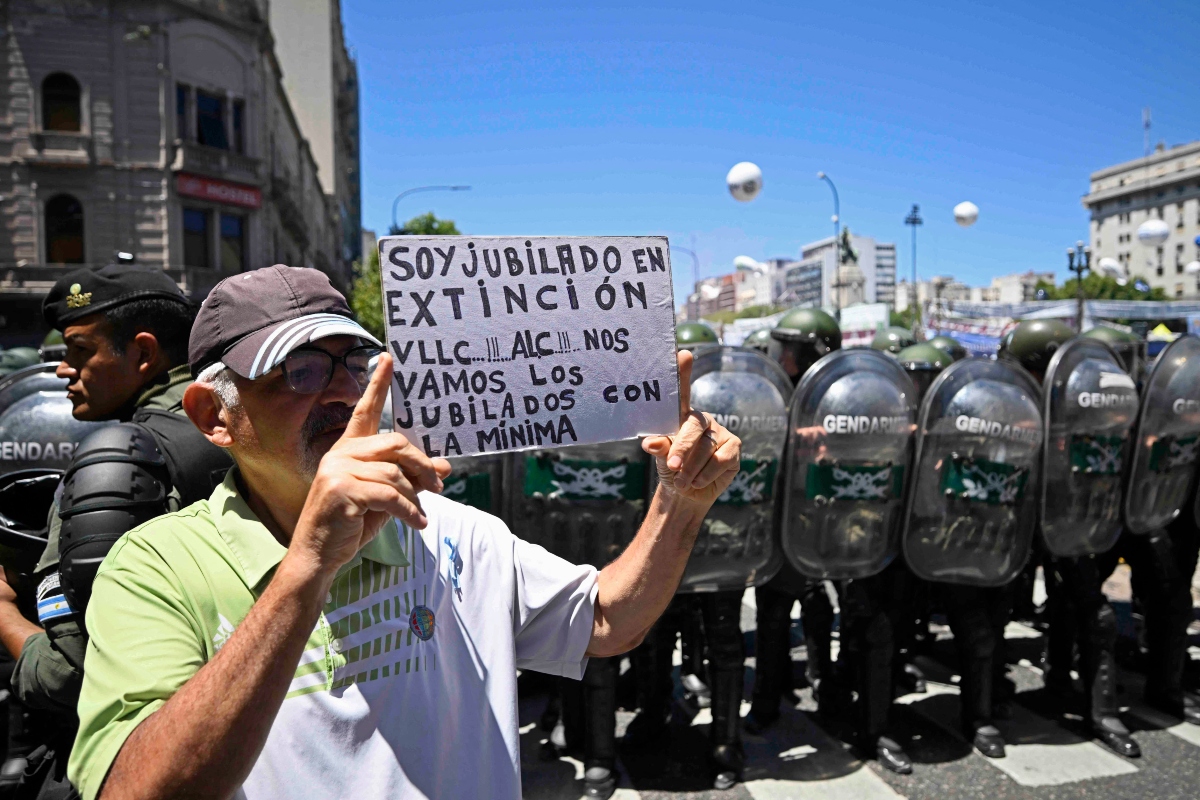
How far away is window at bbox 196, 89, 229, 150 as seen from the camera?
2550 cm

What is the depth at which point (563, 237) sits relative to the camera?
168cm

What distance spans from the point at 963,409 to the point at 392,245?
333cm

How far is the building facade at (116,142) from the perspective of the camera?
22.7m

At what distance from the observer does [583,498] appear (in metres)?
3.82

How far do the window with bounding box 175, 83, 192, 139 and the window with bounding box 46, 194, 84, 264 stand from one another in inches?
144

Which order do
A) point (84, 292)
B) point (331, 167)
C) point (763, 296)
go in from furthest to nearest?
point (763, 296) → point (331, 167) → point (84, 292)

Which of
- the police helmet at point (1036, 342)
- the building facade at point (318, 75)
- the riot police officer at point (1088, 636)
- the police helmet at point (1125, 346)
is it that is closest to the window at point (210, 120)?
the building facade at point (318, 75)

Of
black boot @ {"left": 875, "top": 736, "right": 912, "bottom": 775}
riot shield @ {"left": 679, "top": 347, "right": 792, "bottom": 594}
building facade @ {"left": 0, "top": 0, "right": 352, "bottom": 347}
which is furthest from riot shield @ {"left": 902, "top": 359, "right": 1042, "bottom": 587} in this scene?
building facade @ {"left": 0, "top": 0, "right": 352, "bottom": 347}

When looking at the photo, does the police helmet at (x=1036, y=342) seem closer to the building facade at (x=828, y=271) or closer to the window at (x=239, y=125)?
the window at (x=239, y=125)

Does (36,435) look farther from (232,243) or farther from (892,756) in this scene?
(232,243)

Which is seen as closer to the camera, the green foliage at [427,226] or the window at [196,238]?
the window at [196,238]

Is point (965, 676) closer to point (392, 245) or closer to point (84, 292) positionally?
point (392, 245)

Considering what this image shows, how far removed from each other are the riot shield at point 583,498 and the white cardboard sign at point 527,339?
2.08 m

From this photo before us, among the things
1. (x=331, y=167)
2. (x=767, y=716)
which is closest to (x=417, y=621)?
(x=767, y=716)
